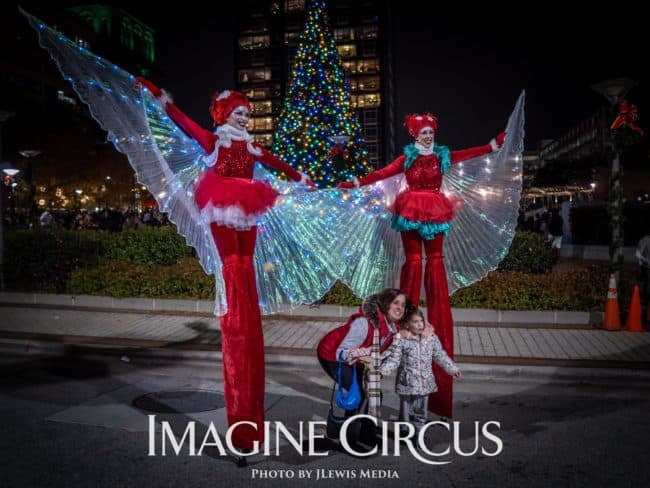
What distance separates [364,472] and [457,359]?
3187 millimetres

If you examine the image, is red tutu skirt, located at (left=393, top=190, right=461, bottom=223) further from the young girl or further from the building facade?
the building facade

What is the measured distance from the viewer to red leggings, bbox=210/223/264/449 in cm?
429

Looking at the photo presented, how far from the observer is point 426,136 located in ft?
17.6

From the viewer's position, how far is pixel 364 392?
4.70m

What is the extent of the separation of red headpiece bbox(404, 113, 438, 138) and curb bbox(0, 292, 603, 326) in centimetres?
355

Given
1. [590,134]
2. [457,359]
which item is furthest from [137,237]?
[590,134]

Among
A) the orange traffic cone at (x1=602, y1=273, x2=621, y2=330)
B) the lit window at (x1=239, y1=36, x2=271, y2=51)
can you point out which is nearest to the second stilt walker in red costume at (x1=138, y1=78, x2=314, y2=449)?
the orange traffic cone at (x1=602, y1=273, x2=621, y2=330)

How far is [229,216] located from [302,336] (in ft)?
15.6

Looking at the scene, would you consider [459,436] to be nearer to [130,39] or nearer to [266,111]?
[266,111]

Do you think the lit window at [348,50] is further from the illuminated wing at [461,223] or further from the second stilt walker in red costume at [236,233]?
the second stilt walker in red costume at [236,233]

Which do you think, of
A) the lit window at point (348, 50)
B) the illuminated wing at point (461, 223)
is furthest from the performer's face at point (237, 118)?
the lit window at point (348, 50)

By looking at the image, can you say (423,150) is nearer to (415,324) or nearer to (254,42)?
(415,324)

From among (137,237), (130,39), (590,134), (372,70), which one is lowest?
(137,237)

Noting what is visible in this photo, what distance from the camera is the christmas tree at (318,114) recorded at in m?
20.3
